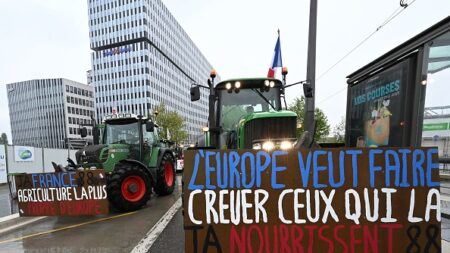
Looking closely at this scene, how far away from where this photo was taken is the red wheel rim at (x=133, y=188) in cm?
747

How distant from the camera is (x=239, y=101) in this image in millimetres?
6023

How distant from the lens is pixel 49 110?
329ft

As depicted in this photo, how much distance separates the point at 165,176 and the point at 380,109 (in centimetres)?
684

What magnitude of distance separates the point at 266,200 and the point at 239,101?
3.36 metres

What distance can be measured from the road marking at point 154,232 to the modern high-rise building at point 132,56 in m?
86.2

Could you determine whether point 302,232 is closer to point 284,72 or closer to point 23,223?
point 284,72

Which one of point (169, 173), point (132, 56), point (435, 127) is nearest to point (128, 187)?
point (169, 173)

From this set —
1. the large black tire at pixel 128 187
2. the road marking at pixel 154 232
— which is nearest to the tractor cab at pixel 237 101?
the road marking at pixel 154 232

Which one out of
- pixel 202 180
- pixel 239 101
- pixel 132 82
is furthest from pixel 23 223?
pixel 132 82

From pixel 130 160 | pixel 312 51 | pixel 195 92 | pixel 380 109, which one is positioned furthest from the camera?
pixel 130 160

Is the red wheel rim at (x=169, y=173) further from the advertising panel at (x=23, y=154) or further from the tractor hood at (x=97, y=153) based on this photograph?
the advertising panel at (x=23, y=154)

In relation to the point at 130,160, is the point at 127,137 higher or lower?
higher

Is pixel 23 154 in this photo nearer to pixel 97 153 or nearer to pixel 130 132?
pixel 130 132

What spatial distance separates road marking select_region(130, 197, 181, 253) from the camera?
4.66 meters
